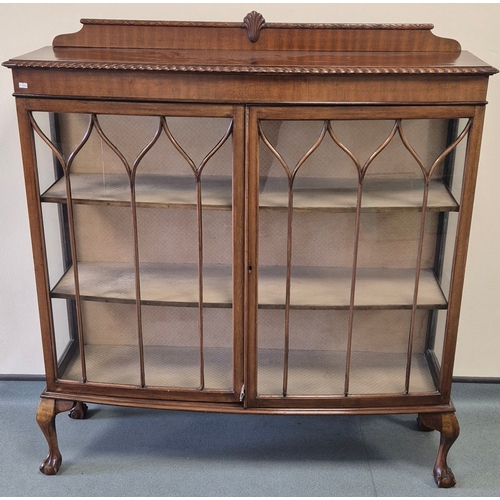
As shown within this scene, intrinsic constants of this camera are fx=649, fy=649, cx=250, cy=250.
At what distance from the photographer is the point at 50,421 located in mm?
1454

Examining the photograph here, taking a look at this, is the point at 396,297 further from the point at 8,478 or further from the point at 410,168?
the point at 8,478

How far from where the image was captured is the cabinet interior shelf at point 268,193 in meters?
1.27

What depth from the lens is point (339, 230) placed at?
1325 mm

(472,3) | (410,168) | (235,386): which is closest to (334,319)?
(235,386)

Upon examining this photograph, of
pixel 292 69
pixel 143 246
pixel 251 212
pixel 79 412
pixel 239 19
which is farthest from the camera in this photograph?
pixel 79 412

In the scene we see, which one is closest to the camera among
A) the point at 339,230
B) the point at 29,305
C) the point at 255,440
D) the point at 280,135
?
the point at 280,135

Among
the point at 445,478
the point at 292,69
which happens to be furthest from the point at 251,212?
the point at 445,478

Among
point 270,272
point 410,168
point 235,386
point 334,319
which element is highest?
point 410,168

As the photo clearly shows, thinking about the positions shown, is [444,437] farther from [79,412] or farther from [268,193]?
[79,412]

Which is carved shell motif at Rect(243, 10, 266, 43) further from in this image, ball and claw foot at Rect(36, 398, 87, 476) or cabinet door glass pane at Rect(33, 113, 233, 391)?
ball and claw foot at Rect(36, 398, 87, 476)

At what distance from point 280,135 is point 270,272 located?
0.95 ft

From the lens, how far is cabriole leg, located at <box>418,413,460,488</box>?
1423 millimetres

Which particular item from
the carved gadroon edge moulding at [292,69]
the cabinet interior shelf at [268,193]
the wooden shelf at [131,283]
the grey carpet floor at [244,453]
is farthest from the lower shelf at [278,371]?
the carved gadroon edge moulding at [292,69]

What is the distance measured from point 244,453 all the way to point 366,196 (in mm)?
702
